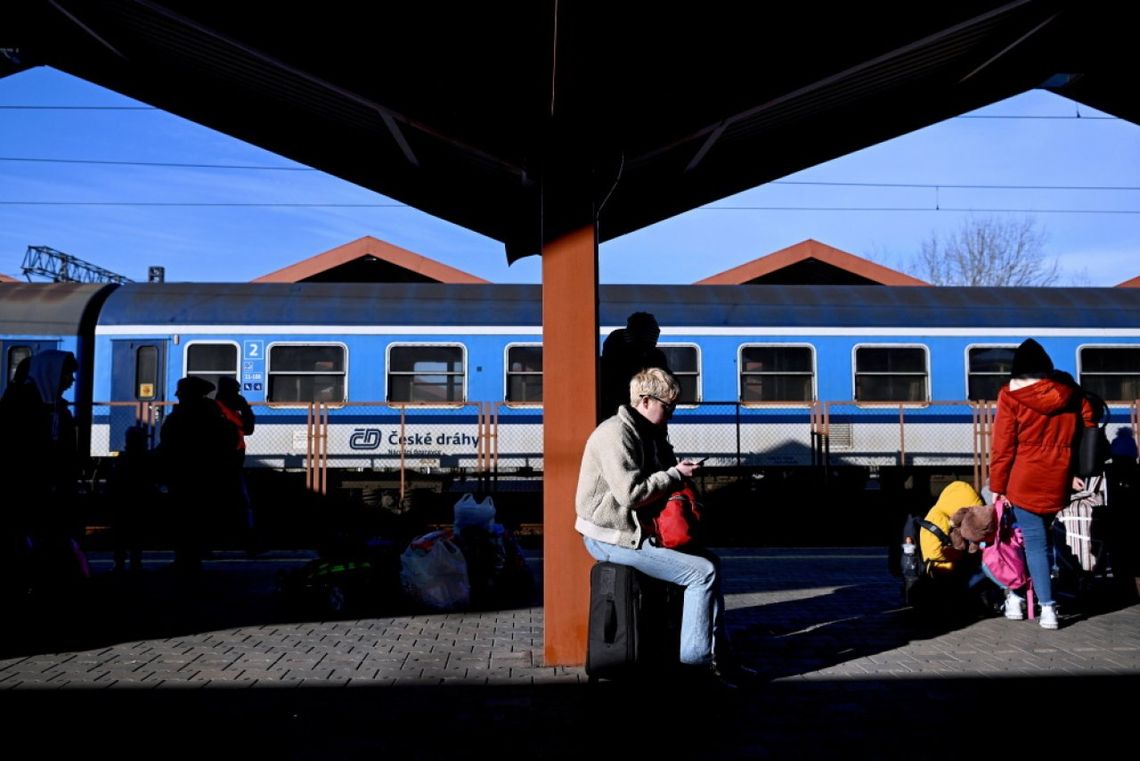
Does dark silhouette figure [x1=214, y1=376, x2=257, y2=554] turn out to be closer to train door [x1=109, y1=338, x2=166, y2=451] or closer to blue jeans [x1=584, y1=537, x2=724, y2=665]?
blue jeans [x1=584, y1=537, x2=724, y2=665]

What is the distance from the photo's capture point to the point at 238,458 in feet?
27.2

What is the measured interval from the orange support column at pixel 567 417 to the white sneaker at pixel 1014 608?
3.26 metres

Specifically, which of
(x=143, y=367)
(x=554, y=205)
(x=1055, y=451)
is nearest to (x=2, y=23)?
(x=554, y=205)

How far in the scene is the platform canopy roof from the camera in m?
4.65

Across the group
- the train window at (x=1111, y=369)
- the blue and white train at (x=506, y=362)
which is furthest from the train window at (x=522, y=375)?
the train window at (x=1111, y=369)

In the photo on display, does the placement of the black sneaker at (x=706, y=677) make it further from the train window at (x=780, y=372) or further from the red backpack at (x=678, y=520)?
the train window at (x=780, y=372)

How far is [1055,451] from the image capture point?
6.00 m

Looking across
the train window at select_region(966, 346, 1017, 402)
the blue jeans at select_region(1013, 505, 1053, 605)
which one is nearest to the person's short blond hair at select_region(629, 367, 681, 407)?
the blue jeans at select_region(1013, 505, 1053, 605)

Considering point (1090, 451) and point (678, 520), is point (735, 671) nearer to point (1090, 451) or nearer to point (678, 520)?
point (678, 520)

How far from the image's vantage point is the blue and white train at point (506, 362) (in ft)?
45.8

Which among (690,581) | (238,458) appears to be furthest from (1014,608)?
(238,458)

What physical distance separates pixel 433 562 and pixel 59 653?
8.00ft

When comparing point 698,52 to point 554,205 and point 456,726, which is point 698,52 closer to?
point 554,205

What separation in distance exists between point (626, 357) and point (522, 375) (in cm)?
895
